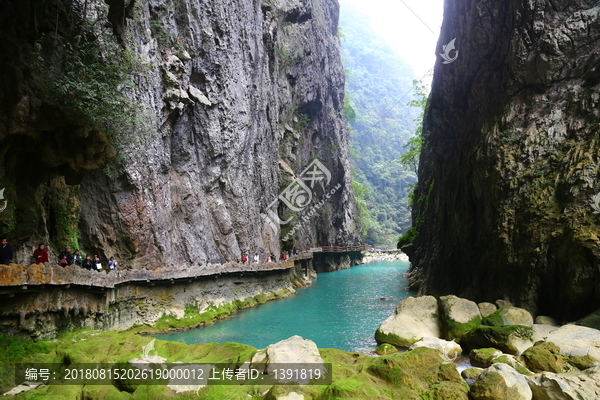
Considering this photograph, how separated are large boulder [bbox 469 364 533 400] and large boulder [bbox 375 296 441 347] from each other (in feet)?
21.7

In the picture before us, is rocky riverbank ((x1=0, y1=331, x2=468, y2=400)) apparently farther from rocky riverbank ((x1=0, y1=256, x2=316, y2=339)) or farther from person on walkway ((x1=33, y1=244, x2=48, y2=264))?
person on walkway ((x1=33, y1=244, x2=48, y2=264))

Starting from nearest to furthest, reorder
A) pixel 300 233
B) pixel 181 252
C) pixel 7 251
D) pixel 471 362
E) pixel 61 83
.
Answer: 1. pixel 7 251
2. pixel 471 362
3. pixel 61 83
4. pixel 181 252
5. pixel 300 233

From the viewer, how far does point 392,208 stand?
11050cm

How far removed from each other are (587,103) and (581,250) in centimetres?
649

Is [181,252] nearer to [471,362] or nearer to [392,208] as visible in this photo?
[471,362]

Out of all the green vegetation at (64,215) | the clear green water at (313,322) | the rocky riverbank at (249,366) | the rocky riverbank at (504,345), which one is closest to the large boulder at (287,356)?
the rocky riverbank at (249,366)

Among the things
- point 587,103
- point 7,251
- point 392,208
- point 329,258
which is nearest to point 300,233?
point 329,258

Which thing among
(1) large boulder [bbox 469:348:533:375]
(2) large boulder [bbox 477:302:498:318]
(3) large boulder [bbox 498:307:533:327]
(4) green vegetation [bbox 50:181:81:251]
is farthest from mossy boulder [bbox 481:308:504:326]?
(4) green vegetation [bbox 50:181:81:251]

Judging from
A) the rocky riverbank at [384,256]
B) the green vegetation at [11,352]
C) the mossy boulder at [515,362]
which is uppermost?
the green vegetation at [11,352]

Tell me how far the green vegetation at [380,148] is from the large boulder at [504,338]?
5843cm

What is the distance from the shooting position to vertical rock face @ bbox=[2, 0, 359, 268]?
53.4ft

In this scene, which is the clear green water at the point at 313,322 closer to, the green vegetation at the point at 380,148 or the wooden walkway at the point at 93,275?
the wooden walkway at the point at 93,275

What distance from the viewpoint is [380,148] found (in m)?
138

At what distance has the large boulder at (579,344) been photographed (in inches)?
433
